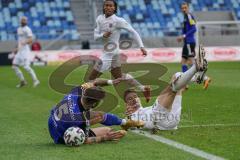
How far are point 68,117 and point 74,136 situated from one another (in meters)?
0.34

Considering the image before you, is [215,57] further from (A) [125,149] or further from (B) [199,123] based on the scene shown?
(A) [125,149]

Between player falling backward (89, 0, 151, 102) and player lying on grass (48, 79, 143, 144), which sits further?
player falling backward (89, 0, 151, 102)

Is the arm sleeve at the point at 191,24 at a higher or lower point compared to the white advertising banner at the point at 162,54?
higher

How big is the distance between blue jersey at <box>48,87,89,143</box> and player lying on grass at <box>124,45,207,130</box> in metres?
1.50

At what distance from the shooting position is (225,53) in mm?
37625

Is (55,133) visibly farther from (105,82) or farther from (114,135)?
(105,82)

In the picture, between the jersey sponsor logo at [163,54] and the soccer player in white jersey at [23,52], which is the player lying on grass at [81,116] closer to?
the soccer player in white jersey at [23,52]

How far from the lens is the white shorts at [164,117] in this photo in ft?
33.4

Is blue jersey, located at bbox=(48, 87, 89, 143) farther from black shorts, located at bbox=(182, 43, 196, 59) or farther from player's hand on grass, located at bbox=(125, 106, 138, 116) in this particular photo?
black shorts, located at bbox=(182, 43, 196, 59)

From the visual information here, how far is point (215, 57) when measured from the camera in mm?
37531

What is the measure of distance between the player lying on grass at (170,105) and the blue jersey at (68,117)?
4.92ft

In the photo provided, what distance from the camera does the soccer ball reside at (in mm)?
8820

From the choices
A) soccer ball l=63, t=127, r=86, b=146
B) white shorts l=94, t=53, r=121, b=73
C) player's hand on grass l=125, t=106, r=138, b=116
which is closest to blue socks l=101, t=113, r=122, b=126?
soccer ball l=63, t=127, r=86, b=146

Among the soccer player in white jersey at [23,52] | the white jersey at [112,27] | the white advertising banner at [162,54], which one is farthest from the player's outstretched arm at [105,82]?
the white advertising banner at [162,54]
